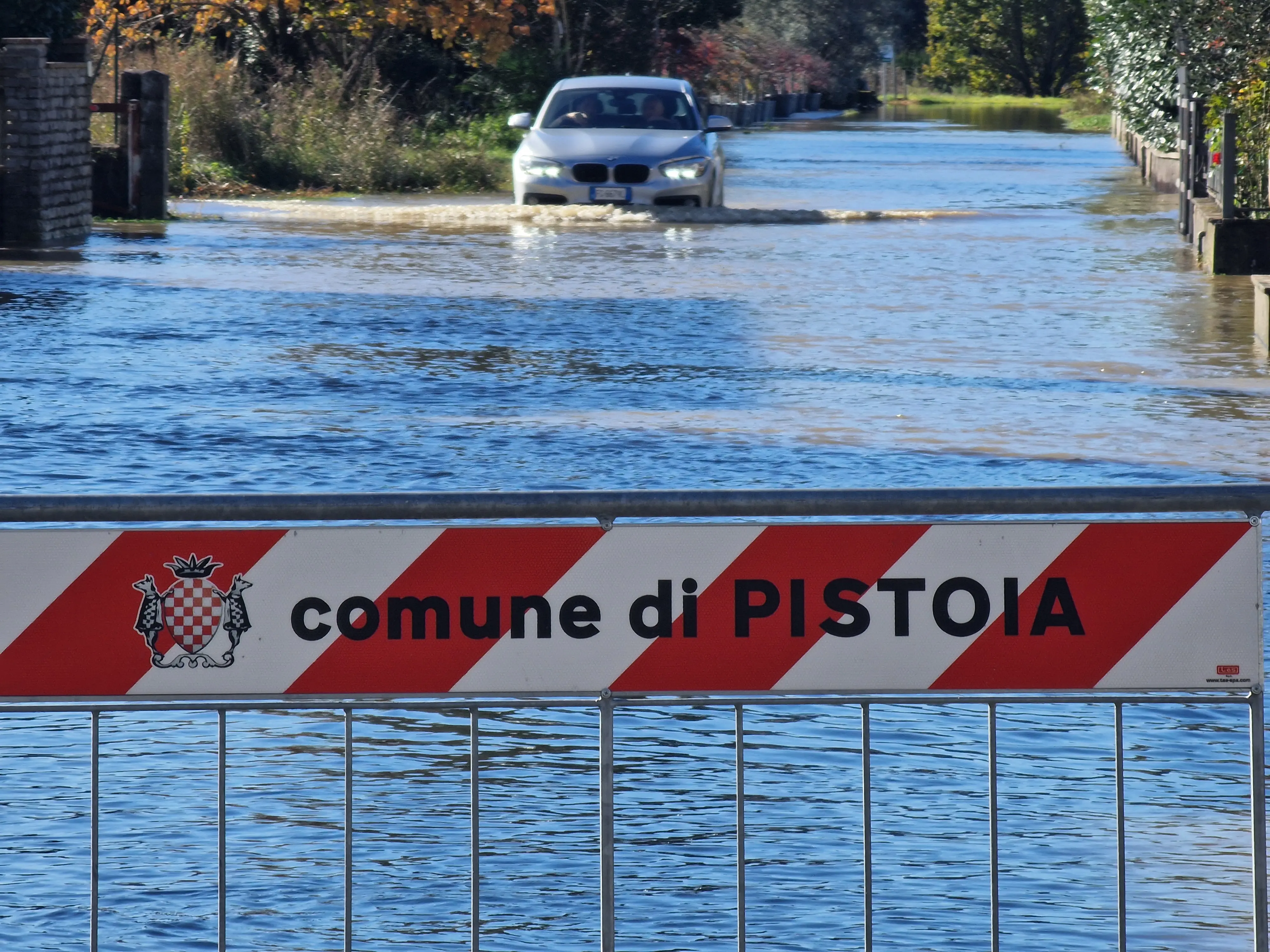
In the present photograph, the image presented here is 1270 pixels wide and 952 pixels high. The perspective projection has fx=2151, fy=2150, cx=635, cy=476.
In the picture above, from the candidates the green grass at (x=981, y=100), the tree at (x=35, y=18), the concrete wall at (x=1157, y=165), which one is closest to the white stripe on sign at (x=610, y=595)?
the concrete wall at (x=1157, y=165)

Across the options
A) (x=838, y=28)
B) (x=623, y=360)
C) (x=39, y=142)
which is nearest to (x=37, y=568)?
(x=623, y=360)

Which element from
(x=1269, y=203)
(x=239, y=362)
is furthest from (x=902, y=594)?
(x=1269, y=203)

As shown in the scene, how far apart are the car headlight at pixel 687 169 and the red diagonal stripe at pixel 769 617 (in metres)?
19.0

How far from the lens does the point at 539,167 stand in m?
22.8

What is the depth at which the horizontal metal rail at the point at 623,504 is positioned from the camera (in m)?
3.77

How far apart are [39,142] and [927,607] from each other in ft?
54.4

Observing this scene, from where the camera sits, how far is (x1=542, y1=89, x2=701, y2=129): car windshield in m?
23.4

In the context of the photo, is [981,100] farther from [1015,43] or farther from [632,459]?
[632,459]

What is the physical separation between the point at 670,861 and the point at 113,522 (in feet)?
5.61

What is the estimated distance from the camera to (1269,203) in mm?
17734

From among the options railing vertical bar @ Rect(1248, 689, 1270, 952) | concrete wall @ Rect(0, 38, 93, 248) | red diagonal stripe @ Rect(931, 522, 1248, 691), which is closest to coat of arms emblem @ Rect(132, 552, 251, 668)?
red diagonal stripe @ Rect(931, 522, 1248, 691)

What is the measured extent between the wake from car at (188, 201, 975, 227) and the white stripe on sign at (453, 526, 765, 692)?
1888 cm

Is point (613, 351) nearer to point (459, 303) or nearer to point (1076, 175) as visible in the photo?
point (459, 303)

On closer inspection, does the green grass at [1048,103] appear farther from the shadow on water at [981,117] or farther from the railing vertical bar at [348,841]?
the railing vertical bar at [348,841]
